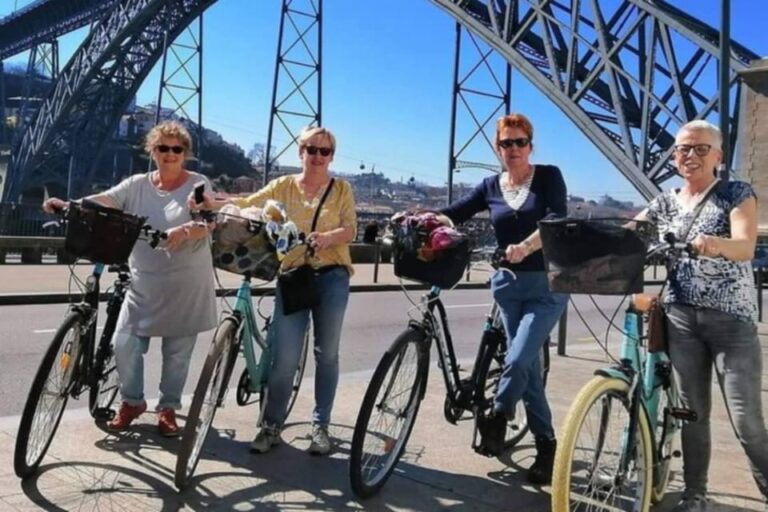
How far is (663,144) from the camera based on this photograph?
21578 mm

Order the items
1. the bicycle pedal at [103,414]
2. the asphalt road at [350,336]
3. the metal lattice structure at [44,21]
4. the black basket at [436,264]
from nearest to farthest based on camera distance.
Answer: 1. the black basket at [436,264]
2. the bicycle pedal at [103,414]
3. the asphalt road at [350,336]
4. the metal lattice structure at [44,21]

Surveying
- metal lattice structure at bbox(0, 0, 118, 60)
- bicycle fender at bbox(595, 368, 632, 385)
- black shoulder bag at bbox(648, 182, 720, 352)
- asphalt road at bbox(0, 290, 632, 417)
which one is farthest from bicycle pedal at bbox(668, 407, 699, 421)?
metal lattice structure at bbox(0, 0, 118, 60)

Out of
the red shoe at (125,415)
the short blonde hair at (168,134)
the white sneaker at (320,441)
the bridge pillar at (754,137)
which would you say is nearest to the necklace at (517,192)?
the white sneaker at (320,441)

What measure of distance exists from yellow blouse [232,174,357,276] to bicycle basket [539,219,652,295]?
159 centimetres

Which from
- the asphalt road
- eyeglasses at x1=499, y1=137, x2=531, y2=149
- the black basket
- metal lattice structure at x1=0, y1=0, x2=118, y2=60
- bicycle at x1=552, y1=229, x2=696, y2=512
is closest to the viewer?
bicycle at x1=552, y1=229, x2=696, y2=512

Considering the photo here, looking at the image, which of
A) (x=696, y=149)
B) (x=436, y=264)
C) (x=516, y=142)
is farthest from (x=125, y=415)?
(x=696, y=149)

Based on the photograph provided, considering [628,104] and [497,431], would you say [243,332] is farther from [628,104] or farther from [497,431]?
[628,104]

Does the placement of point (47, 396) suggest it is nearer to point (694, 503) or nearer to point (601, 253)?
point (601, 253)

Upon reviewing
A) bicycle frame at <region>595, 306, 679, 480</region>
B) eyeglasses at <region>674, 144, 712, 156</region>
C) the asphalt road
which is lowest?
the asphalt road

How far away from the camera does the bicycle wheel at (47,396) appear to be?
3.96m

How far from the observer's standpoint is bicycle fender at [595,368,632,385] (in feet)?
10.9

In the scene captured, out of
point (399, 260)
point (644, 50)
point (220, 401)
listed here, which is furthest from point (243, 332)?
point (644, 50)

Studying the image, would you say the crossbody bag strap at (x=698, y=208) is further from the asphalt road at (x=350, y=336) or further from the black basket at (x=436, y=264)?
the asphalt road at (x=350, y=336)

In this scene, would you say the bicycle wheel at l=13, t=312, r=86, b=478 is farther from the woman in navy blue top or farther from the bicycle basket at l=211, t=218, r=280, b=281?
the woman in navy blue top
